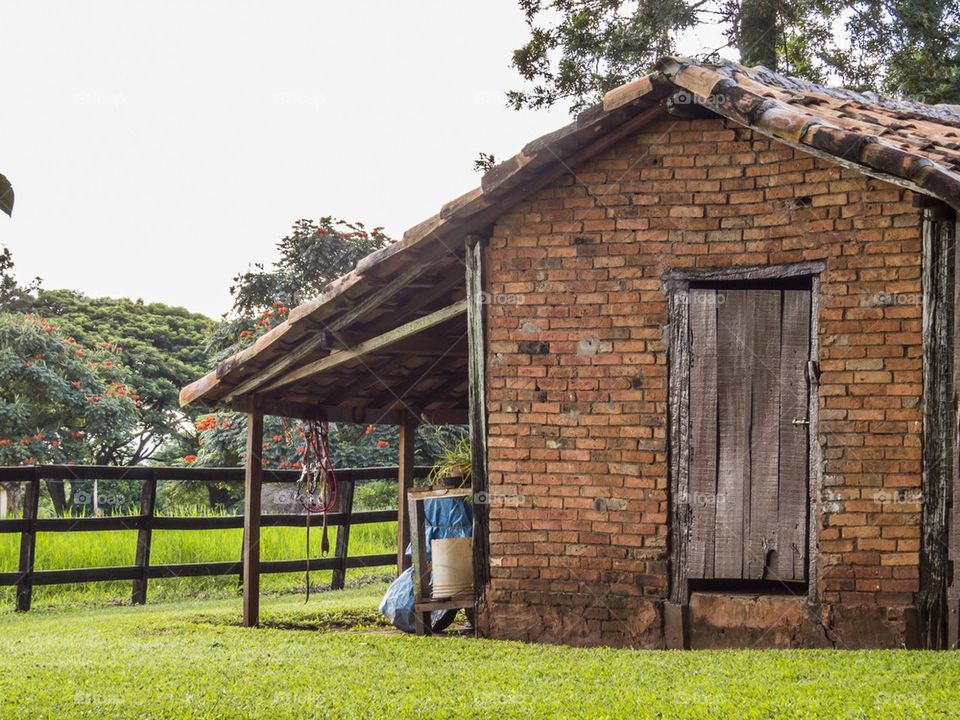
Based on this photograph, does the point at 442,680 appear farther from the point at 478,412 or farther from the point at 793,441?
the point at 793,441

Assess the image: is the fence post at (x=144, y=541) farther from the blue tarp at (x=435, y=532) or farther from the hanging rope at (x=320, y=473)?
the blue tarp at (x=435, y=532)

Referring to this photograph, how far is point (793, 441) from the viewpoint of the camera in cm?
753

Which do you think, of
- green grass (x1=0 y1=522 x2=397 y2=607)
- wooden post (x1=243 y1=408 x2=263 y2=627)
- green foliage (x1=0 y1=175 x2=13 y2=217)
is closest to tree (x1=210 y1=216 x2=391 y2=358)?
green grass (x1=0 y1=522 x2=397 y2=607)

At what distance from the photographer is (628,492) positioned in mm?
7770

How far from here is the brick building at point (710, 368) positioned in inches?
283

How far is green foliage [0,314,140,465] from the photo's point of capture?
64.0ft

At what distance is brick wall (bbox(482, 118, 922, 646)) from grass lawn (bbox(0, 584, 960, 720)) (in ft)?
2.34

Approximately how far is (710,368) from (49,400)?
51.5 feet

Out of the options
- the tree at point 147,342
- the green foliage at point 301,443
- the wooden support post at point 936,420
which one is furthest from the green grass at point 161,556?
the tree at point 147,342

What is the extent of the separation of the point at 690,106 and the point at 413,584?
14.1 feet

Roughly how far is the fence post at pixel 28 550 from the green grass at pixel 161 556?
48 centimetres

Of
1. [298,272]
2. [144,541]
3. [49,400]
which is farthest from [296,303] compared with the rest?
[144,541]

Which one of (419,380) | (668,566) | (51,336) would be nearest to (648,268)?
(668,566)

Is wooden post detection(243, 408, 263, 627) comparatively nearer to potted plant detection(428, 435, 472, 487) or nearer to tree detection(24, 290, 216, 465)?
potted plant detection(428, 435, 472, 487)
